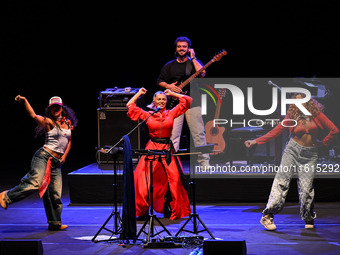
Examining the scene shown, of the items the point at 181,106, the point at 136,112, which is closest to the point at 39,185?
the point at 136,112

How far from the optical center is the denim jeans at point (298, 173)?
657 centimetres

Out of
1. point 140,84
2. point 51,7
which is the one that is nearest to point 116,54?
point 140,84

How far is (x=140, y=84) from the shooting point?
11.0 metres

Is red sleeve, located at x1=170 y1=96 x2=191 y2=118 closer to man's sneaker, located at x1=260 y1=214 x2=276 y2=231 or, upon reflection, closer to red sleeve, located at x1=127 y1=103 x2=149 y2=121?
red sleeve, located at x1=127 y1=103 x2=149 y2=121

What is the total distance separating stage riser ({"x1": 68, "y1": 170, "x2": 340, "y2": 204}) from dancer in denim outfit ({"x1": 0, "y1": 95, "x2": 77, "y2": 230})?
1.60 meters

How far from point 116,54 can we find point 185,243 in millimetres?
5760

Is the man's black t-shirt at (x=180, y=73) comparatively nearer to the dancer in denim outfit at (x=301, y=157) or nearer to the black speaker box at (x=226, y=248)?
the dancer in denim outfit at (x=301, y=157)

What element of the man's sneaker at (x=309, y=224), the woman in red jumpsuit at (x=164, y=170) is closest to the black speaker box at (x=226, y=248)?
the man's sneaker at (x=309, y=224)

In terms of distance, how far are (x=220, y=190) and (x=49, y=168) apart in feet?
9.05

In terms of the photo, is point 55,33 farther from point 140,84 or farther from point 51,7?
point 140,84

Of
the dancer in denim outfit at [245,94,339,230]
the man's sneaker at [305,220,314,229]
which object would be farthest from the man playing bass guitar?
the man's sneaker at [305,220,314,229]

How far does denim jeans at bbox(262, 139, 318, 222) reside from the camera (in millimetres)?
6566

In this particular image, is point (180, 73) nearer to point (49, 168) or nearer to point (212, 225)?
point (212, 225)

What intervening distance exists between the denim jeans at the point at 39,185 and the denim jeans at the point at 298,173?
8.08 feet
